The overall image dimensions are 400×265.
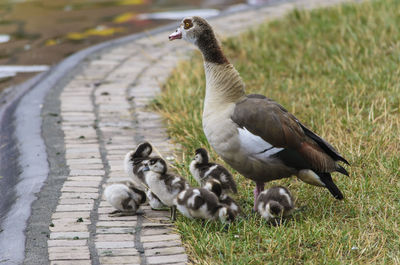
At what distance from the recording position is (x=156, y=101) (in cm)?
780

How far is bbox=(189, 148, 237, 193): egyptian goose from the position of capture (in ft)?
17.9

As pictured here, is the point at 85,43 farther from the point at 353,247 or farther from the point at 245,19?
the point at 353,247

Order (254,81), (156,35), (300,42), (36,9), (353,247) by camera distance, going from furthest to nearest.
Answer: (36,9) < (156,35) < (300,42) < (254,81) < (353,247)

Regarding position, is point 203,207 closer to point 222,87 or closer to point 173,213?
point 173,213

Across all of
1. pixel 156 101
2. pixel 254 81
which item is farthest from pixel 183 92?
pixel 254 81

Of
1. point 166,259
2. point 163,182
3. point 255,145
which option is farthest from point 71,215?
point 255,145

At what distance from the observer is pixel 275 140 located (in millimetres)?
5062

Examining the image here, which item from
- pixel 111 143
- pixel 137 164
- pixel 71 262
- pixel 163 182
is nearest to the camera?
pixel 71 262

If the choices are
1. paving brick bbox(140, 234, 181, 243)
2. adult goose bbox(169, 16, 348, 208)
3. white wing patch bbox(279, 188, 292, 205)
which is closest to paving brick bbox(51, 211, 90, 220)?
paving brick bbox(140, 234, 181, 243)

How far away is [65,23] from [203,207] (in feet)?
26.9

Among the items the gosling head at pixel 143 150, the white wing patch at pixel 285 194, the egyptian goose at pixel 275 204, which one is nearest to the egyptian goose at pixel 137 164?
the gosling head at pixel 143 150

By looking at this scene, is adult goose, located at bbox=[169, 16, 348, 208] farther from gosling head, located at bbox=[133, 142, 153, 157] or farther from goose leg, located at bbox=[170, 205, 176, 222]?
gosling head, located at bbox=[133, 142, 153, 157]

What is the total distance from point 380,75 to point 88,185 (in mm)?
3905

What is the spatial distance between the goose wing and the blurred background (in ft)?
16.1
